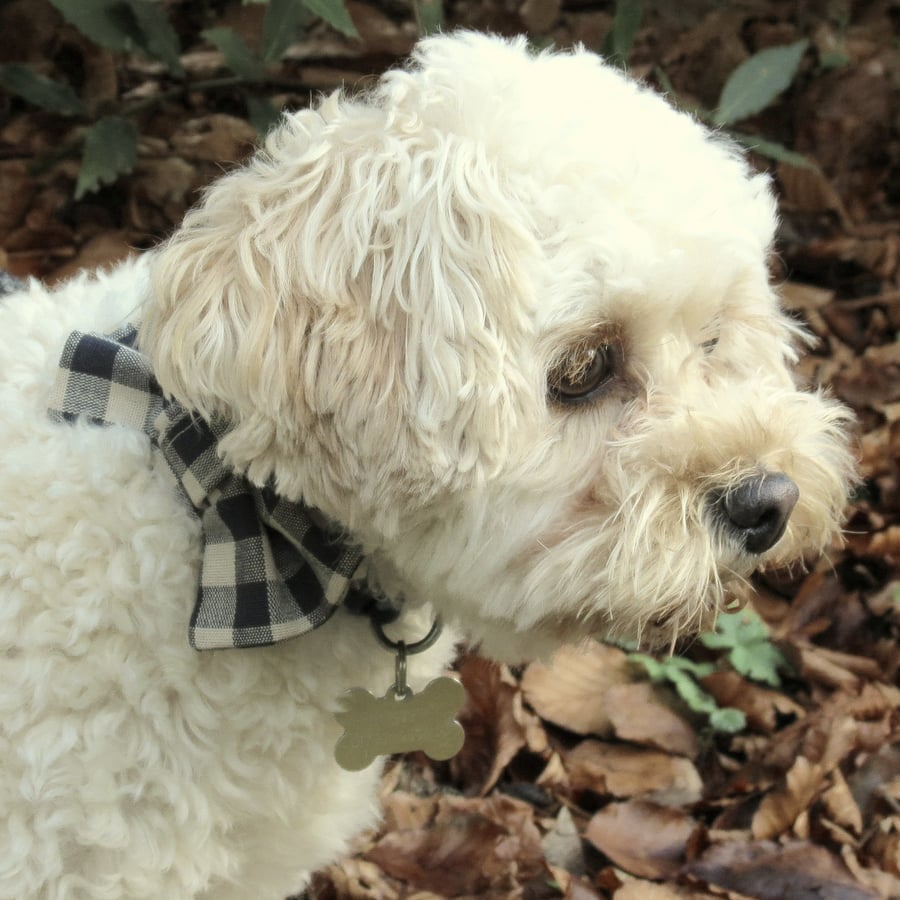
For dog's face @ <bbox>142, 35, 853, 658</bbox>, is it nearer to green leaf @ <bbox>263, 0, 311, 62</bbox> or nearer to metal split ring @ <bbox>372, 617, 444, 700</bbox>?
metal split ring @ <bbox>372, 617, 444, 700</bbox>

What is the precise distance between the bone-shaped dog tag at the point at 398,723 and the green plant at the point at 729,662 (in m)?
0.98

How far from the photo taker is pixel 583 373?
1367mm

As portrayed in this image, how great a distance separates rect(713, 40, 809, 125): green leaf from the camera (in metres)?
3.18

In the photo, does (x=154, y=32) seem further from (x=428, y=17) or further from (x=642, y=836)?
(x=642, y=836)

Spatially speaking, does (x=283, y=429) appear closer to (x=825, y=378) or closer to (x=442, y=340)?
(x=442, y=340)

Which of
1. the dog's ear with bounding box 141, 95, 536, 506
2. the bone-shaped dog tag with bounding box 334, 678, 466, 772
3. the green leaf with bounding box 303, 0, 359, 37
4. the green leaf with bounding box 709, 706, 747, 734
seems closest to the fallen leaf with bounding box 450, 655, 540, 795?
the green leaf with bounding box 709, 706, 747, 734

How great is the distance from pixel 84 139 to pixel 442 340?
2.48 metres

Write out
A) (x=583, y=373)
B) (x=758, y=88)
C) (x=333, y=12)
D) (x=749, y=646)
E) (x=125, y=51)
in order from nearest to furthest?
(x=583, y=373), (x=333, y=12), (x=749, y=646), (x=125, y=51), (x=758, y=88)

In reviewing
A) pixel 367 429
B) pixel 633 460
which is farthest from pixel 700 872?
pixel 367 429

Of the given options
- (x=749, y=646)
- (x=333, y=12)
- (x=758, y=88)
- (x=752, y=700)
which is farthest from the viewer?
(x=758, y=88)

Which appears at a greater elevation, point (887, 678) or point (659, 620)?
point (659, 620)

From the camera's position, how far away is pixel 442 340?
1.26m

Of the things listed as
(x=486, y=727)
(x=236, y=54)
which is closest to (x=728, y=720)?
(x=486, y=727)

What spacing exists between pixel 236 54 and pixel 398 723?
2.18m
